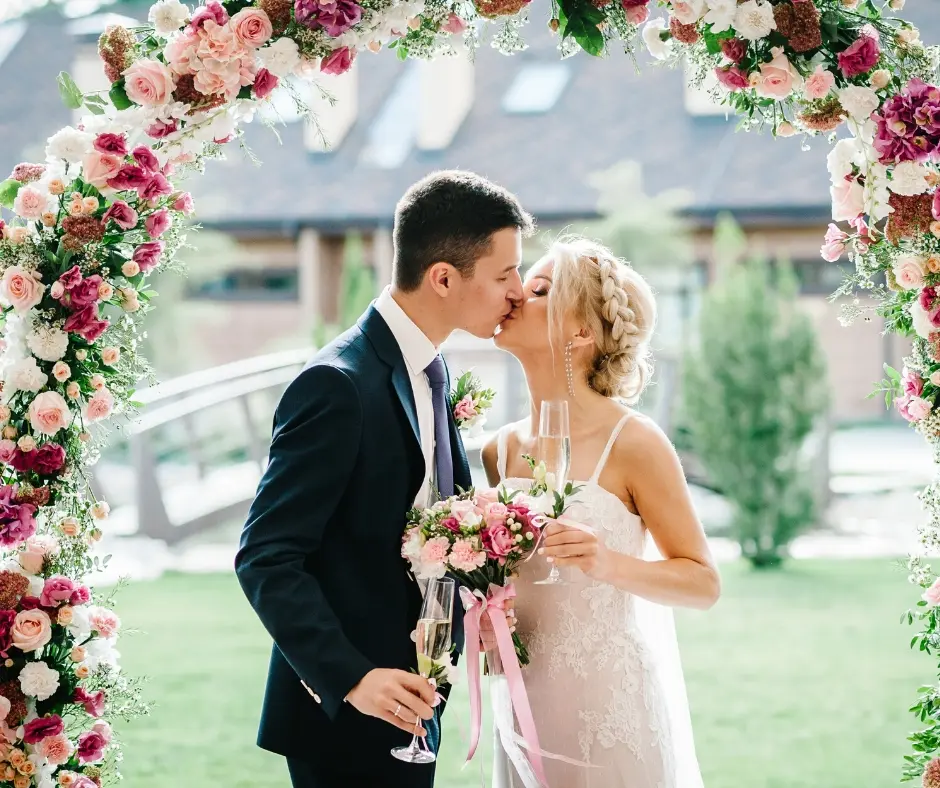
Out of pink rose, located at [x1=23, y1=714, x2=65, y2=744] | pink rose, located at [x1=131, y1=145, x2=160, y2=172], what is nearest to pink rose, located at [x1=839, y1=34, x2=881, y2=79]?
pink rose, located at [x1=131, y1=145, x2=160, y2=172]

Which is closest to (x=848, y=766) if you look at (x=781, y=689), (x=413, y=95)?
(x=781, y=689)

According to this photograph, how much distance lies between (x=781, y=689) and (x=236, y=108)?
16.6 ft

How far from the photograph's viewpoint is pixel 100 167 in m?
3.16

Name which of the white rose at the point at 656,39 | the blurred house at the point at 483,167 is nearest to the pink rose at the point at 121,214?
the white rose at the point at 656,39

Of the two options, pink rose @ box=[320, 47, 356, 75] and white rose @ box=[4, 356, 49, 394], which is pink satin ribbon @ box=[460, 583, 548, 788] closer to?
white rose @ box=[4, 356, 49, 394]

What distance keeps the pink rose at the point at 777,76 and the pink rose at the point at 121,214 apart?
1.74 meters

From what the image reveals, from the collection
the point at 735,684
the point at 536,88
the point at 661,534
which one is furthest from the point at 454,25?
the point at 536,88

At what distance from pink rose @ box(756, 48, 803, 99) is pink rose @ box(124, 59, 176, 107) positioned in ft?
A: 5.23

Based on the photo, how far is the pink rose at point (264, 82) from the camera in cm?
323

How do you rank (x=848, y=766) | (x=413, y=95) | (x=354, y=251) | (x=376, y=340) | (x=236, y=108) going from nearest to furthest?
1. (x=376, y=340)
2. (x=236, y=108)
3. (x=848, y=766)
4. (x=354, y=251)
5. (x=413, y=95)

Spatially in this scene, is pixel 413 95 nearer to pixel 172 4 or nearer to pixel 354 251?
pixel 354 251

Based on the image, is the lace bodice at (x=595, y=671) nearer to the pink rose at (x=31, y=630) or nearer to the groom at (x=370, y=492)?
the groom at (x=370, y=492)

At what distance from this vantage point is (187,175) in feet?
11.0

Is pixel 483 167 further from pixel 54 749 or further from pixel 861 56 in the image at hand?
pixel 54 749
